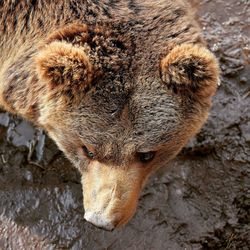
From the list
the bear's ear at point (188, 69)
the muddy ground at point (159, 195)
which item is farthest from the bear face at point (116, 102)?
the muddy ground at point (159, 195)

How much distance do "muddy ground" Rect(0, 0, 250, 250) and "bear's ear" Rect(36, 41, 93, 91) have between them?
1.72 metres

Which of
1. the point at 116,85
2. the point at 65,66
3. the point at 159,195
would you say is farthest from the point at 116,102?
the point at 159,195

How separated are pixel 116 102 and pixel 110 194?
65 centimetres

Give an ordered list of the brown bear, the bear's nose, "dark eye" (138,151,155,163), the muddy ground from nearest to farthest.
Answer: the brown bear
the bear's nose
"dark eye" (138,151,155,163)
the muddy ground

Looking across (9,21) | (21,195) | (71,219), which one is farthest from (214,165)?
(9,21)

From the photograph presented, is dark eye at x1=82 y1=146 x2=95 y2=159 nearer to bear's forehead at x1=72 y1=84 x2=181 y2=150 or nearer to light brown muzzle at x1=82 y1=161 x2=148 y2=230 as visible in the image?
light brown muzzle at x1=82 y1=161 x2=148 y2=230

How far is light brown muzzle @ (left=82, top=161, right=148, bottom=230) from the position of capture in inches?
167

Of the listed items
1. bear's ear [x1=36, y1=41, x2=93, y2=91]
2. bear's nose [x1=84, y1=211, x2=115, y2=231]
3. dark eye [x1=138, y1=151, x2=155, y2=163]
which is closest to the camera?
bear's ear [x1=36, y1=41, x2=93, y2=91]

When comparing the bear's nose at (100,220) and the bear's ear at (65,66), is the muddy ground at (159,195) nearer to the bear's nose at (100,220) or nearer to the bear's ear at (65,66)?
the bear's nose at (100,220)

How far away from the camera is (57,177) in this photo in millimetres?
5719

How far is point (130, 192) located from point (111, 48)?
104 centimetres

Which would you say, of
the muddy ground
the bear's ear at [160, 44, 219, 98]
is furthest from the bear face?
the muddy ground

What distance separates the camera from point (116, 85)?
4164 millimetres

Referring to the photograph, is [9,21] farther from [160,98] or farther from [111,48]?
[160,98]
